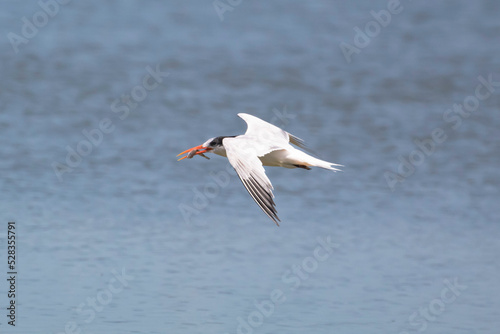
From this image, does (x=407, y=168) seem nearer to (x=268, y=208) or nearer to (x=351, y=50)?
(x=351, y=50)

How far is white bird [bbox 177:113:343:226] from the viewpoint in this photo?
7762 mm

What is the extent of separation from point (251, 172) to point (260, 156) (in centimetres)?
54

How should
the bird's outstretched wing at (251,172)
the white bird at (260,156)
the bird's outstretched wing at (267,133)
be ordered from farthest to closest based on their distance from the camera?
Result: the bird's outstretched wing at (267,133)
the white bird at (260,156)
the bird's outstretched wing at (251,172)

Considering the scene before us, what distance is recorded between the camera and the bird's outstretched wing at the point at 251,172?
764 centimetres

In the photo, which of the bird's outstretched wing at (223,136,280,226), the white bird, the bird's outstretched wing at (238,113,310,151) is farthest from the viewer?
the bird's outstretched wing at (238,113,310,151)

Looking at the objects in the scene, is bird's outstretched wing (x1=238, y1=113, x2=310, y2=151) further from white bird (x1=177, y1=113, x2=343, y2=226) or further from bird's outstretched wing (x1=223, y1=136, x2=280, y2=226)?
bird's outstretched wing (x1=223, y1=136, x2=280, y2=226)

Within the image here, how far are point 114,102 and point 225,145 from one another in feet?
28.5

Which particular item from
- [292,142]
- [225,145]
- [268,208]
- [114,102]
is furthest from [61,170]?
[268,208]

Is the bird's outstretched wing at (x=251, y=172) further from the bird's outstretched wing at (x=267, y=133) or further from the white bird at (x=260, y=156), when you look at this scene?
the bird's outstretched wing at (x=267, y=133)

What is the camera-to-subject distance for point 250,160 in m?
8.16

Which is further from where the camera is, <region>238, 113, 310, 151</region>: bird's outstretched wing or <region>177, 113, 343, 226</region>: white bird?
<region>238, 113, 310, 151</region>: bird's outstretched wing

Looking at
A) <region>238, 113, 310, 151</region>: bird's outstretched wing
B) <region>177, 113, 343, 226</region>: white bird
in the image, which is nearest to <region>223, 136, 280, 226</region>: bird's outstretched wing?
<region>177, 113, 343, 226</region>: white bird

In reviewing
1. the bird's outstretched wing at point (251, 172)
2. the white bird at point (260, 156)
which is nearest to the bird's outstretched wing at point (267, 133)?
the white bird at point (260, 156)

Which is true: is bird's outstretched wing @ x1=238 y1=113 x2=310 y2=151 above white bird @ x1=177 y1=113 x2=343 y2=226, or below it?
below
